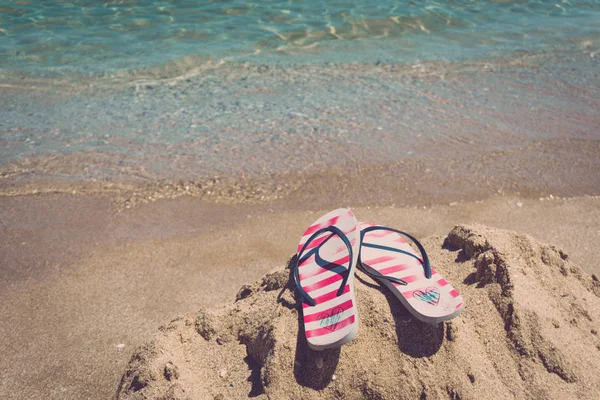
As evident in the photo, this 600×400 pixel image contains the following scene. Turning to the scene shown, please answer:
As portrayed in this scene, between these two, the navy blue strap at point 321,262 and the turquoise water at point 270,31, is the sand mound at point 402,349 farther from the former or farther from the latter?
the turquoise water at point 270,31

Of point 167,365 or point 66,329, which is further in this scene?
point 66,329

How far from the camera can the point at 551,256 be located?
8.71 feet

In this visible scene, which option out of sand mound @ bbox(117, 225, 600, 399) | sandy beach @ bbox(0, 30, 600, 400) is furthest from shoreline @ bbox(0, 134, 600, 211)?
sand mound @ bbox(117, 225, 600, 399)

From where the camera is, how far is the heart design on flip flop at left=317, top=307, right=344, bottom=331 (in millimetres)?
2047

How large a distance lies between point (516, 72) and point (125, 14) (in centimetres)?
602

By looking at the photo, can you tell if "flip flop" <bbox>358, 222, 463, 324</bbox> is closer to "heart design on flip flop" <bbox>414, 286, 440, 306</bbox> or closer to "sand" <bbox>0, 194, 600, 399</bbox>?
"heart design on flip flop" <bbox>414, 286, 440, 306</bbox>

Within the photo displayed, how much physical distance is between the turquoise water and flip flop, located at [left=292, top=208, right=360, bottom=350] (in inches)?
201

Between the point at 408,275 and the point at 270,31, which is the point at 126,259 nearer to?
the point at 408,275

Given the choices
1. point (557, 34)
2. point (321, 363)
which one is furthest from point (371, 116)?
point (557, 34)

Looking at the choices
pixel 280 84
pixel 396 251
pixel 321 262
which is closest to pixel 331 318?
pixel 321 262

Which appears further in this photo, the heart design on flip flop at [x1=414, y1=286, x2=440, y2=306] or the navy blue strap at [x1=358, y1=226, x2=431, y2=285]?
the navy blue strap at [x1=358, y1=226, x2=431, y2=285]

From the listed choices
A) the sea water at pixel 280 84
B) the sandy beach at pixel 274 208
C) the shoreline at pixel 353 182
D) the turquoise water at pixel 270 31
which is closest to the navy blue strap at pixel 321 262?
the sandy beach at pixel 274 208

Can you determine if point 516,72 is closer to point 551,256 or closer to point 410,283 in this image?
point 551,256

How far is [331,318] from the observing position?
2.09 metres
